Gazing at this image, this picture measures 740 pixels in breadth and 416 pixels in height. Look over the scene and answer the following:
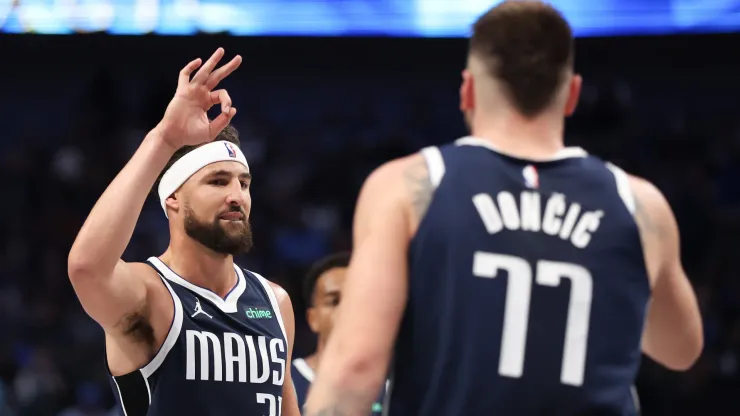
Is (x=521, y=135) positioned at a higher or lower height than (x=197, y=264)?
higher

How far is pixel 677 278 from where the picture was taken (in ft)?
8.73

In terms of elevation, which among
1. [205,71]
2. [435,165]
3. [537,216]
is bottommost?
[537,216]

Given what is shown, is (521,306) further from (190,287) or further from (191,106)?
(190,287)

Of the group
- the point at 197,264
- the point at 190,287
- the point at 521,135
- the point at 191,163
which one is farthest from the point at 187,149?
the point at 521,135

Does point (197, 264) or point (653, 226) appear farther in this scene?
point (197, 264)

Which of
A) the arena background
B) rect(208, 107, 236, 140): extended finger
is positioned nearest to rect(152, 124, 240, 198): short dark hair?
rect(208, 107, 236, 140): extended finger

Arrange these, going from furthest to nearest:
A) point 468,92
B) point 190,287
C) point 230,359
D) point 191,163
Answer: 1. point 191,163
2. point 190,287
3. point 230,359
4. point 468,92

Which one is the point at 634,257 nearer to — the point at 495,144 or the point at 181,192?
the point at 495,144

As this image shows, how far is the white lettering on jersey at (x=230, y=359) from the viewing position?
159 inches

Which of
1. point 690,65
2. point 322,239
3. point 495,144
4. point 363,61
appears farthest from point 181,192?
point 690,65

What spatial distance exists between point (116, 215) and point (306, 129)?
30.4ft

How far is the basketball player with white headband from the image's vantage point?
3.54 meters

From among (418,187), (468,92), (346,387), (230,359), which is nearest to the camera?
(346,387)

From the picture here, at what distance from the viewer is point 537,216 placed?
2.49 metres
